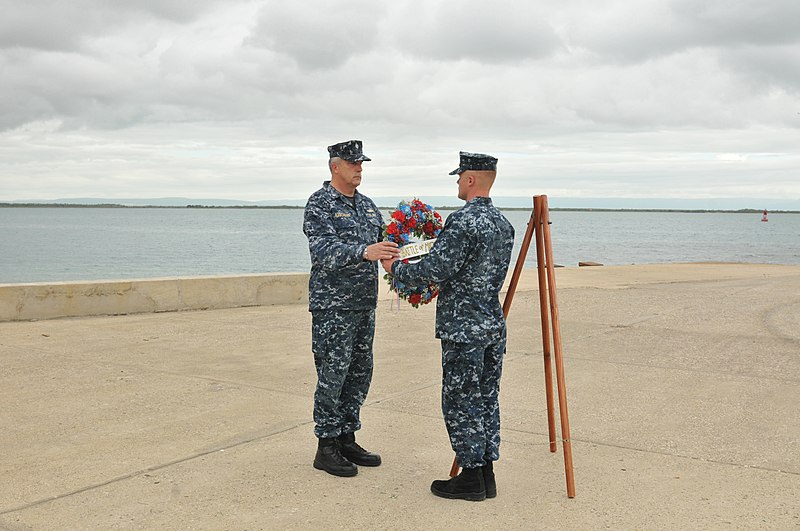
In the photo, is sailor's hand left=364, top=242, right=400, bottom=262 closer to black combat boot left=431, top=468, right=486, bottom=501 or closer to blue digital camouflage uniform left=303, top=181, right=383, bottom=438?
blue digital camouflage uniform left=303, top=181, right=383, bottom=438

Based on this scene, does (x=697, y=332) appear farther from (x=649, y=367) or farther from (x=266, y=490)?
(x=266, y=490)

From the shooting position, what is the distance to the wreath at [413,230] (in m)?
4.86

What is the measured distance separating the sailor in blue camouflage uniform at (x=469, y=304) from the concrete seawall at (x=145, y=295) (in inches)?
294

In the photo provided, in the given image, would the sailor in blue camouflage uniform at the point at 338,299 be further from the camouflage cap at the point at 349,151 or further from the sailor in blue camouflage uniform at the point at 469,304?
the sailor in blue camouflage uniform at the point at 469,304

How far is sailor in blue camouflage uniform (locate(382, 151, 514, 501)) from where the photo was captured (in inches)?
181

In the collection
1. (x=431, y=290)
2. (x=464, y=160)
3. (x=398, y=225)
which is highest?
(x=464, y=160)

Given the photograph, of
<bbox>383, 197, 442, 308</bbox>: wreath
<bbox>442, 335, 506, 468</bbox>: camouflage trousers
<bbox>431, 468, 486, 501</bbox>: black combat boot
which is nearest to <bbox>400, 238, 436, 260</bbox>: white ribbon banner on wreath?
<bbox>383, 197, 442, 308</bbox>: wreath

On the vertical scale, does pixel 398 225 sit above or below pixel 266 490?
above

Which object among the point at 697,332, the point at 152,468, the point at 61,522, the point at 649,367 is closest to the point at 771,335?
the point at 697,332

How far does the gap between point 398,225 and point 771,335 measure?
22.3 ft

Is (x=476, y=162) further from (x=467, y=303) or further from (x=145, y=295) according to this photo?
(x=145, y=295)

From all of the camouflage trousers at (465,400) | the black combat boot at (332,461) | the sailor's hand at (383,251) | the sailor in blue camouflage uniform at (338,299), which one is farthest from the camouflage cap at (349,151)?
the black combat boot at (332,461)

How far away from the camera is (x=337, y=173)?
5133 millimetres

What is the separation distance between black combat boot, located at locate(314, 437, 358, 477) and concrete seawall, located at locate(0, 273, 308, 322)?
688 cm
